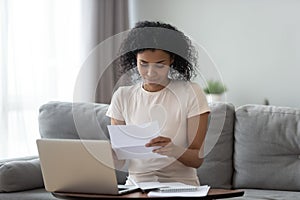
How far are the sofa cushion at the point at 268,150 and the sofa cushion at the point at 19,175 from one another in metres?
1.00

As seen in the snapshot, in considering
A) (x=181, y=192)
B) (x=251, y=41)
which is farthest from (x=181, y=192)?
(x=251, y=41)

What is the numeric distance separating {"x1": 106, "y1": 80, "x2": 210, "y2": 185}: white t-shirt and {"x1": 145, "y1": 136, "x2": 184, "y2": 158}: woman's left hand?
0.10 metres

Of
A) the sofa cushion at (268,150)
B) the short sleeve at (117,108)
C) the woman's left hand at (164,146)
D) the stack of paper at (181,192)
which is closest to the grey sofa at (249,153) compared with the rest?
the sofa cushion at (268,150)

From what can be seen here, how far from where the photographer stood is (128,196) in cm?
170

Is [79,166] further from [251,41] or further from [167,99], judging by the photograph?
[251,41]

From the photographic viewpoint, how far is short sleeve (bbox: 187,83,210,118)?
2080mm

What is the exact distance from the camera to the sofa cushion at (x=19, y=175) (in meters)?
2.70

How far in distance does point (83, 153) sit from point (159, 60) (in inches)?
17.7

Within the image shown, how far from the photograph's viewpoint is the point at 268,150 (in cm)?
296

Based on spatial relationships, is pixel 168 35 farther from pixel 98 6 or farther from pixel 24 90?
pixel 98 6

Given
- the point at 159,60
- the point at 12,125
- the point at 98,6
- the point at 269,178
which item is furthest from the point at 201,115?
the point at 98,6

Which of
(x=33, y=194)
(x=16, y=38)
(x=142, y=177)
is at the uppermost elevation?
(x=16, y=38)

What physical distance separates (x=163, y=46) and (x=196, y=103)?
241mm

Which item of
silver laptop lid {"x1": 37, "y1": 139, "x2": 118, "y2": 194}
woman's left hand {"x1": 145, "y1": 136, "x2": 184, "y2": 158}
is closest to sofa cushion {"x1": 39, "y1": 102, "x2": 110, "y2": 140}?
woman's left hand {"x1": 145, "y1": 136, "x2": 184, "y2": 158}
